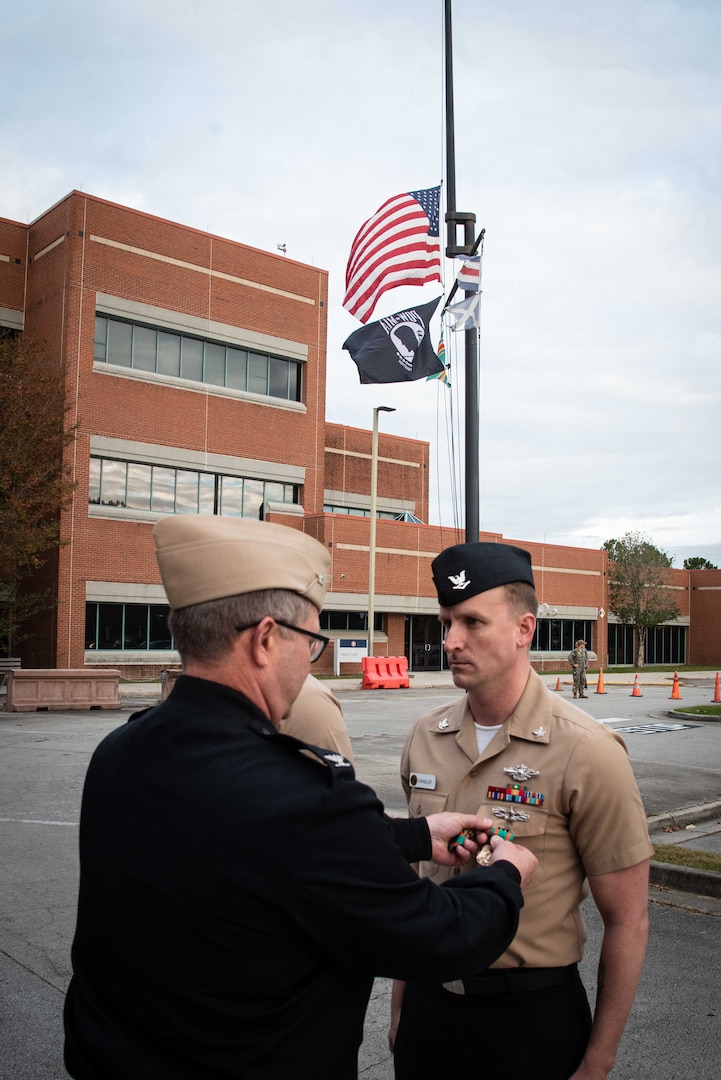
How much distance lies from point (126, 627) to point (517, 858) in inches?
1342

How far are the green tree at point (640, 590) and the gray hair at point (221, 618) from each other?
58.1m

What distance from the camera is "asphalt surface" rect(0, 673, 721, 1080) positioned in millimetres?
4414

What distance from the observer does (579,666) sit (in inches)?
1120

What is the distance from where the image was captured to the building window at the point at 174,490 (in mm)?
34938

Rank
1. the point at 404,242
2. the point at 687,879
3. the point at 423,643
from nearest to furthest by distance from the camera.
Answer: the point at 687,879 < the point at 404,242 < the point at 423,643

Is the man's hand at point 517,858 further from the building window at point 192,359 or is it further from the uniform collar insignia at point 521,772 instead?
the building window at point 192,359

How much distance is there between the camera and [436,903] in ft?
5.62

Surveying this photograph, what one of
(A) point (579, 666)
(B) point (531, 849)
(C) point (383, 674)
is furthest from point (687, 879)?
(C) point (383, 674)

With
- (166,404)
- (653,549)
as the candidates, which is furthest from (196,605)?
(653,549)

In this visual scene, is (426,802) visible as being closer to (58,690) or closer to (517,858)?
(517,858)

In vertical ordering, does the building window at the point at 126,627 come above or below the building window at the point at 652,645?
above

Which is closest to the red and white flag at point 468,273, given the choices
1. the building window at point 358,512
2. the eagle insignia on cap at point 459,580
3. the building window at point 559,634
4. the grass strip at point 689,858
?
the grass strip at point 689,858

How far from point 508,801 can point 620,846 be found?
1.02 feet

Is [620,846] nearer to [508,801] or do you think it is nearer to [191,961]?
[508,801]
